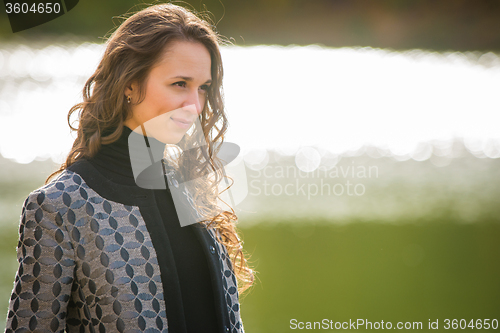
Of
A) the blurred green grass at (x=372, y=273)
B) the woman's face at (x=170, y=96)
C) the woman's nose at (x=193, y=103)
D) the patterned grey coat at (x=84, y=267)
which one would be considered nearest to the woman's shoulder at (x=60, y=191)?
the patterned grey coat at (x=84, y=267)

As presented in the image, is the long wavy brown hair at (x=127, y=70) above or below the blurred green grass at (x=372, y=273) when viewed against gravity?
above

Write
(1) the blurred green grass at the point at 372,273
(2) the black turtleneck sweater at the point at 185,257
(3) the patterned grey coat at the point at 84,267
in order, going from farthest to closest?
(1) the blurred green grass at the point at 372,273, (2) the black turtleneck sweater at the point at 185,257, (3) the patterned grey coat at the point at 84,267

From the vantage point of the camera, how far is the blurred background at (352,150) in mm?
2965

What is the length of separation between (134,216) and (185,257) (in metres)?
0.16

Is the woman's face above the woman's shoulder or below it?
above

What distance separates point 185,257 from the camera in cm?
96

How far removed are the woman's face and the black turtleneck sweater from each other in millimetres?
61

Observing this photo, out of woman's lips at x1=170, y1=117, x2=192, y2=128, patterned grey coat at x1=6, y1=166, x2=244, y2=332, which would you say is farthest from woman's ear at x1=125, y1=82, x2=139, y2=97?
patterned grey coat at x1=6, y1=166, x2=244, y2=332

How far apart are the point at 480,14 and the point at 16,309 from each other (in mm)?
4217

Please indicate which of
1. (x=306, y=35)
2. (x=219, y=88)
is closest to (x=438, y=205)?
(x=306, y=35)

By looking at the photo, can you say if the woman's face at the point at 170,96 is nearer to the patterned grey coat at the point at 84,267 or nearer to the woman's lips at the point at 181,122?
the woman's lips at the point at 181,122

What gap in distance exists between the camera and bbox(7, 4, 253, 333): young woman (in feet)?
2.61

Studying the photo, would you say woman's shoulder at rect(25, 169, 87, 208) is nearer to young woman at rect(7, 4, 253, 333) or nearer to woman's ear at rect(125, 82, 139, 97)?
young woman at rect(7, 4, 253, 333)

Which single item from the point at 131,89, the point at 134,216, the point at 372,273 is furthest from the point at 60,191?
the point at 372,273
